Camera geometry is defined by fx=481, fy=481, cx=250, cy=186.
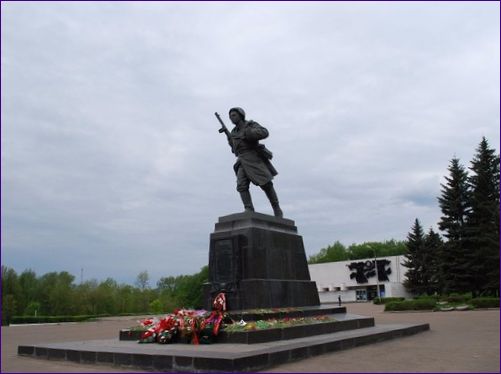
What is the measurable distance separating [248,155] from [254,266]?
2.99 m

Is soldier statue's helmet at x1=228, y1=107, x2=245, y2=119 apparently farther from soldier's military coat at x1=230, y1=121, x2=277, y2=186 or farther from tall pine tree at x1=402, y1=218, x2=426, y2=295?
tall pine tree at x1=402, y1=218, x2=426, y2=295

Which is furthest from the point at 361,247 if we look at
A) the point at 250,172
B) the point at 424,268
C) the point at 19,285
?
the point at 250,172

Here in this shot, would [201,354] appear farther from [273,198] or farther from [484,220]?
[484,220]

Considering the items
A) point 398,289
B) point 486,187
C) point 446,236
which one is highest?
point 486,187

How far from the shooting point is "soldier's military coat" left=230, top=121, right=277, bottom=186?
1182cm

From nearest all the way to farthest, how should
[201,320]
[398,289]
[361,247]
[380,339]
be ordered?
[201,320], [380,339], [398,289], [361,247]

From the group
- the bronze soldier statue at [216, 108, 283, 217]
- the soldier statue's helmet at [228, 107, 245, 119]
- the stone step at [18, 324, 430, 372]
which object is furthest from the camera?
the soldier statue's helmet at [228, 107, 245, 119]

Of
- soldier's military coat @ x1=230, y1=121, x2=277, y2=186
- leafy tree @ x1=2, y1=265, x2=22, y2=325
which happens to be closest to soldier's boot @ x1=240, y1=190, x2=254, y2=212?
soldier's military coat @ x1=230, y1=121, x2=277, y2=186

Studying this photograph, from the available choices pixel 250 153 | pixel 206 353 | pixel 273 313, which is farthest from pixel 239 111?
pixel 206 353

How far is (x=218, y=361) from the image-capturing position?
601cm

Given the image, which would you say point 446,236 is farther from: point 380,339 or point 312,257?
point 312,257

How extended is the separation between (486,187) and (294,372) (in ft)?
86.9

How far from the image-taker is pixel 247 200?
11.8m

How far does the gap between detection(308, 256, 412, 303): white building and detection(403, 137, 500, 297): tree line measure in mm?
15817
